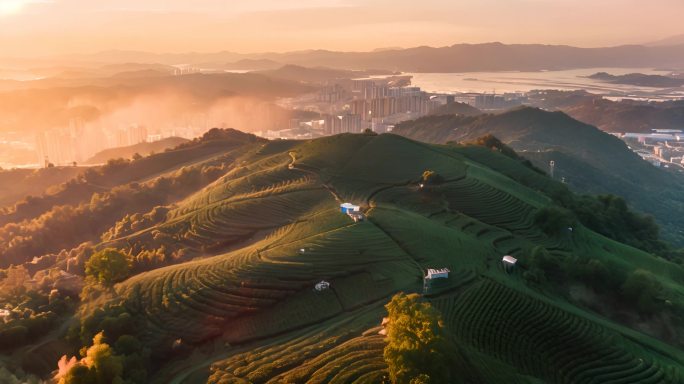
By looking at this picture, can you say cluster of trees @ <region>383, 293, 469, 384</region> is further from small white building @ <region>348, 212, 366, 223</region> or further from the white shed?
the white shed

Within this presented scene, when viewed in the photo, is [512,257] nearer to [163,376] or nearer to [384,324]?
[384,324]

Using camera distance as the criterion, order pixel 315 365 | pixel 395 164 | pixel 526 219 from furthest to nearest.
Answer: pixel 395 164
pixel 526 219
pixel 315 365

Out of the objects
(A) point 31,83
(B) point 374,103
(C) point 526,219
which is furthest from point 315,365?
(A) point 31,83

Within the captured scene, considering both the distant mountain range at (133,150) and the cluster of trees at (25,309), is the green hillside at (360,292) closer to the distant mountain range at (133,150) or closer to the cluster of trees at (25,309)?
the cluster of trees at (25,309)

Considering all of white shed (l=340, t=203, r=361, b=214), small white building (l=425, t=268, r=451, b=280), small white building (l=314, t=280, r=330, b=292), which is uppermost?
white shed (l=340, t=203, r=361, b=214)

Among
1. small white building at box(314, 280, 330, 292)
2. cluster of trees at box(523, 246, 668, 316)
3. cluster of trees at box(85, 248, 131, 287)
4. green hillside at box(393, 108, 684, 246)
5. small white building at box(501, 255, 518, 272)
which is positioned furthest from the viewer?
green hillside at box(393, 108, 684, 246)

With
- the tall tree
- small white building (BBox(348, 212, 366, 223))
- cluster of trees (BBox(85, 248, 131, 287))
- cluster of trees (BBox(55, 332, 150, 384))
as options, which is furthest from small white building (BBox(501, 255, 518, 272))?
cluster of trees (BBox(85, 248, 131, 287))

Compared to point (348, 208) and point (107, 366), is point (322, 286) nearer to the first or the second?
point (348, 208)
